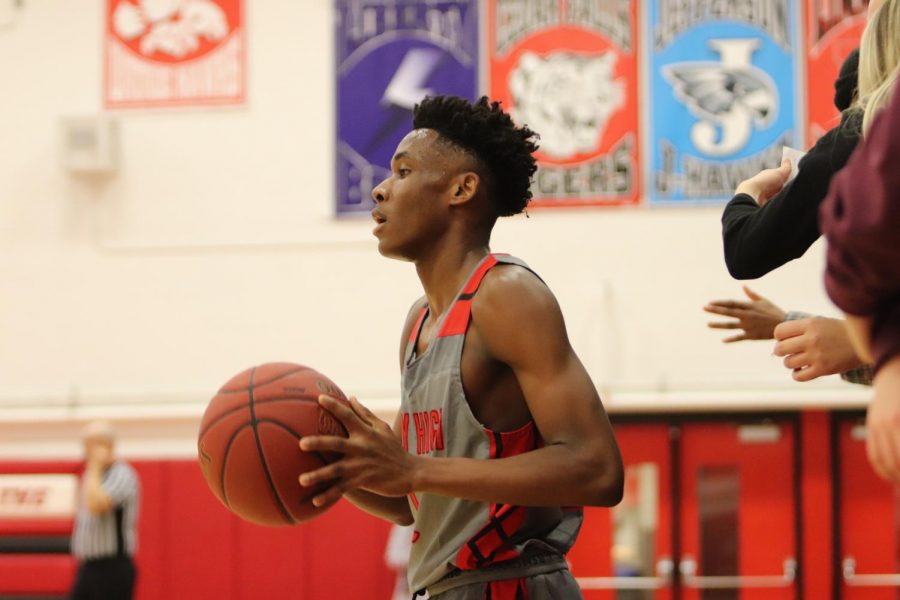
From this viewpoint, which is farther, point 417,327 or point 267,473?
point 417,327

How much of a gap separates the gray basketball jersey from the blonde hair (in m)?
1.01

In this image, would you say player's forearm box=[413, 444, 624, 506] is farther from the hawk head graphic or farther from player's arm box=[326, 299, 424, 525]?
the hawk head graphic

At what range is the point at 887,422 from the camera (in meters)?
1.29

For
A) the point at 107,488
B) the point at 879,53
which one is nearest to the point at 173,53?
the point at 107,488

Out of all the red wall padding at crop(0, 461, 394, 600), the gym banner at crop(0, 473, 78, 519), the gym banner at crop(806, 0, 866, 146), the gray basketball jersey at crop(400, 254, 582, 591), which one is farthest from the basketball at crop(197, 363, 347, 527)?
the gym banner at crop(806, 0, 866, 146)

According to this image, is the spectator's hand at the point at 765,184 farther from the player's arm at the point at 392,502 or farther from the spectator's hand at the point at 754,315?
the player's arm at the point at 392,502

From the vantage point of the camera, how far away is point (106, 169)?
10.0m

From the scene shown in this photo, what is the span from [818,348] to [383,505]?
126cm

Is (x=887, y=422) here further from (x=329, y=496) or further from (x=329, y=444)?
(x=329, y=496)

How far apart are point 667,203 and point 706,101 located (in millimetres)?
897

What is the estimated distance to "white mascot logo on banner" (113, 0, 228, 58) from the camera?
1011 centimetres

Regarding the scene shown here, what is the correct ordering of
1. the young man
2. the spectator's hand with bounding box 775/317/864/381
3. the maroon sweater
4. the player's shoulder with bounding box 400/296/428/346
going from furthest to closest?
the player's shoulder with bounding box 400/296/428/346, the young man, the spectator's hand with bounding box 775/317/864/381, the maroon sweater

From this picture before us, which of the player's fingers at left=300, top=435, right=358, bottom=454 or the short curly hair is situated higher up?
the short curly hair

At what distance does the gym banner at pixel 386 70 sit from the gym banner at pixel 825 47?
2.76 meters
